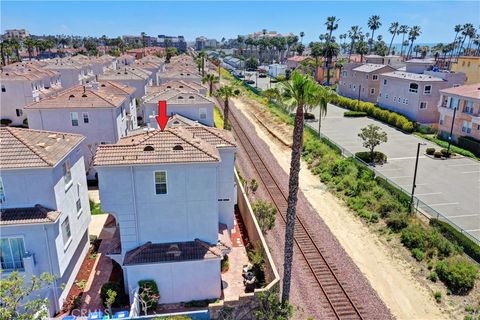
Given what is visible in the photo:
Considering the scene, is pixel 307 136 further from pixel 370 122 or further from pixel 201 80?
pixel 201 80

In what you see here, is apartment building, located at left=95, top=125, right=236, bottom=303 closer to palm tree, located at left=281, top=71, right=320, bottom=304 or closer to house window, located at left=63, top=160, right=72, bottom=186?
house window, located at left=63, top=160, right=72, bottom=186

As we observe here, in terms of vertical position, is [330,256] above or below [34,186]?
below

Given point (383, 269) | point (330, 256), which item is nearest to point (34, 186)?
point (330, 256)

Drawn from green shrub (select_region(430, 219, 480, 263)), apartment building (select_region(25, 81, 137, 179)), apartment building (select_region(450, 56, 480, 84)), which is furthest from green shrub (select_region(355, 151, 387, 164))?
apartment building (select_region(450, 56, 480, 84))

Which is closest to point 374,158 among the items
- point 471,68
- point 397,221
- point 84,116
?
point 397,221

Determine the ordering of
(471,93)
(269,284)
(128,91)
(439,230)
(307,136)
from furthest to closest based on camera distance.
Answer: (307,136)
(471,93)
(128,91)
(439,230)
(269,284)
